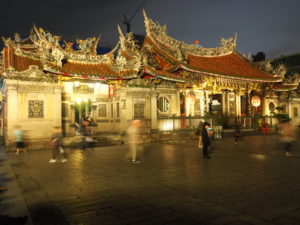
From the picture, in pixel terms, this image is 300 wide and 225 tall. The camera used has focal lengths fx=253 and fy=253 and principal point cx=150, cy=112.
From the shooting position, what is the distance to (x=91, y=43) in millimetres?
18781

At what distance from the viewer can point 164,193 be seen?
5707 mm

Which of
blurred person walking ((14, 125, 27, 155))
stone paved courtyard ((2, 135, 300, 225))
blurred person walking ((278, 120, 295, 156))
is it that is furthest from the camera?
blurred person walking ((14, 125, 27, 155))

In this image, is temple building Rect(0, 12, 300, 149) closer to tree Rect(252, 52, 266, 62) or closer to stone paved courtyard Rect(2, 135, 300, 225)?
stone paved courtyard Rect(2, 135, 300, 225)

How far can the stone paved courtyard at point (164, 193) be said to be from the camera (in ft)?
14.1

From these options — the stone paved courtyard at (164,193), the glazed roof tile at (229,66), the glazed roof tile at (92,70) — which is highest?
the glazed roof tile at (229,66)

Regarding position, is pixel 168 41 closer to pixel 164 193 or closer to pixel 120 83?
pixel 120 83

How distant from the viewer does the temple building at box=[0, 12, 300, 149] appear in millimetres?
15023

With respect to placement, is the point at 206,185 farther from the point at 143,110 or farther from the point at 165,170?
the point at 143,110

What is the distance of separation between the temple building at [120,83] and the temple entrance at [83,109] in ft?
0.25

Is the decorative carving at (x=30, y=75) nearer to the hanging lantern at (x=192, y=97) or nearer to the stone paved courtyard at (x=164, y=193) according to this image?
the stone paved courtyard at (x=164, y=193)

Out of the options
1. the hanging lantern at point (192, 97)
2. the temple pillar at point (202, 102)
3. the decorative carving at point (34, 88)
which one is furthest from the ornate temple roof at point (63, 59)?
the temple pillar at point (202, 102)

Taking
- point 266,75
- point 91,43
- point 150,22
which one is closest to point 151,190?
point 91,43

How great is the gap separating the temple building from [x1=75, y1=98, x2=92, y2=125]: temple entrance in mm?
77

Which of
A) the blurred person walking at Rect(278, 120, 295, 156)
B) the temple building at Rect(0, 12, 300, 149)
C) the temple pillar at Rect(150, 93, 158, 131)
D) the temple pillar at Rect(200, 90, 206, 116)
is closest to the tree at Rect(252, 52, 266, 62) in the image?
the temple building at Rect(0, 12, 300, 149)
